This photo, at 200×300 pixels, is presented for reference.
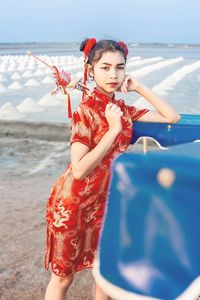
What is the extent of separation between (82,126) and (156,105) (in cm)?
31

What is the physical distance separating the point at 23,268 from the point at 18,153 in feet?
9.15

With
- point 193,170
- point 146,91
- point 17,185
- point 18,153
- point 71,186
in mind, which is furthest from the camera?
Result: point 18,153

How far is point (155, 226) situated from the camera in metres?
0.97

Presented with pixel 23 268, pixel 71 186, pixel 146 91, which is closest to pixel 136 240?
pixel 71 186

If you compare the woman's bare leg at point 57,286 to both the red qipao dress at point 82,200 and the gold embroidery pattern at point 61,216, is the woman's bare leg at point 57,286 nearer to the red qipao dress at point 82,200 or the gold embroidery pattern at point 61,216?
the red qipao dress at point 82,200

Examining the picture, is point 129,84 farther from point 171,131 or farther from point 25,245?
point 25,245

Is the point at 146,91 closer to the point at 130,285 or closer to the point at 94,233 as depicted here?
the point at 94,233

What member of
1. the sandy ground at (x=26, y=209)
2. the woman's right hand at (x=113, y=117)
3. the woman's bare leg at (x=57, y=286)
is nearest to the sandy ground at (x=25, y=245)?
the sandy ground at (x=26, y=209)

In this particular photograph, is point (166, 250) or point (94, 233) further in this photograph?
point (94, 233)

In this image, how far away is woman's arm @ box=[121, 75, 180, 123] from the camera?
1.60 metres

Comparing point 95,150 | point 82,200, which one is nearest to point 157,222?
point 95,150

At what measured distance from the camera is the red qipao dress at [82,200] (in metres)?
1.52

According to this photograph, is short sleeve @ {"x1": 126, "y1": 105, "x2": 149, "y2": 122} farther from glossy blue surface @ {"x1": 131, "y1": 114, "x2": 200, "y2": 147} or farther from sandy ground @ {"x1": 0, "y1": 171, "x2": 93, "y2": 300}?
sandy ground @ {"x1": 0, "y1": 171, "x2": 93, "y2": 300}

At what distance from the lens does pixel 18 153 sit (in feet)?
17.3
